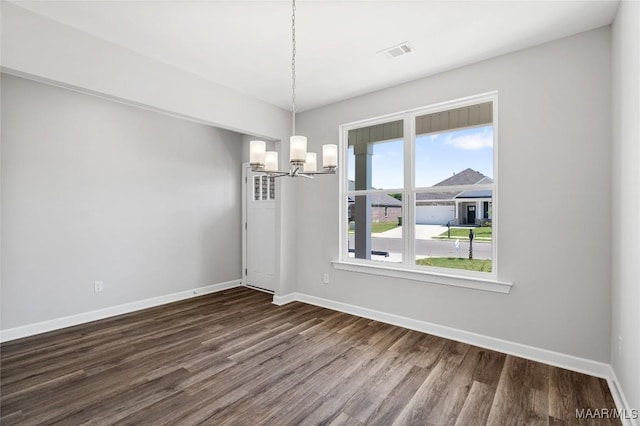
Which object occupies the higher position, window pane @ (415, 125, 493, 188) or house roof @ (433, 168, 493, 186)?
window pane @ (415, 125, 493, 188)

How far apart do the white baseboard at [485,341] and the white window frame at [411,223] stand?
498 millimetres

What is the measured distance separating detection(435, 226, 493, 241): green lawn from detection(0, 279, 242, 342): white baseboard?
3793 millimetres

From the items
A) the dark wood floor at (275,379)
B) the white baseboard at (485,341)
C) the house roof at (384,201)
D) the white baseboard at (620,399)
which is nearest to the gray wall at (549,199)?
the white baseboard at (485,341)

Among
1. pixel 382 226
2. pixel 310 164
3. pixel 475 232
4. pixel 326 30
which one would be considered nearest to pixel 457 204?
pixel 475 232

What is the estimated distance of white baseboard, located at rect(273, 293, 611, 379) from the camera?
2484mm

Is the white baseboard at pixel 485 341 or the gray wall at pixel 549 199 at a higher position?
the gray wall at pixel 549 199

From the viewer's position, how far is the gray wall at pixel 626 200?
179cm

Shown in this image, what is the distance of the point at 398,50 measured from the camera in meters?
2.82

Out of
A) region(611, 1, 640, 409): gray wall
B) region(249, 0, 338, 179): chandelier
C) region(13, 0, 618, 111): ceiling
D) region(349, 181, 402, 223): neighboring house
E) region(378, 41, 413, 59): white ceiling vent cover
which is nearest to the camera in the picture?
region(611, 1, 640, 409): gray wall

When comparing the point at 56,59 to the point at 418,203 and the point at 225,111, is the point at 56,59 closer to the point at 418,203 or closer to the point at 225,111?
the point at 225,111

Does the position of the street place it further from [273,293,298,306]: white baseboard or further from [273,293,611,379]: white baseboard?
[273,293,298,306]: white baseboard

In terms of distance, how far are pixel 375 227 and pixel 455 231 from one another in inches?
39.8

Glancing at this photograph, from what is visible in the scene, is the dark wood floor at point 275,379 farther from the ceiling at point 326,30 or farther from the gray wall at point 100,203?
the ceiling at point 326,30

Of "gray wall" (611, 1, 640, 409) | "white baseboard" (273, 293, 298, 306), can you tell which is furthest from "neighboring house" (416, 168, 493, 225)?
"white baseboard" (273, 293, 298, 306)
